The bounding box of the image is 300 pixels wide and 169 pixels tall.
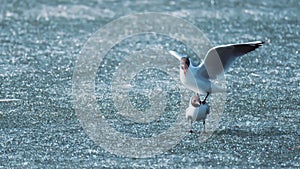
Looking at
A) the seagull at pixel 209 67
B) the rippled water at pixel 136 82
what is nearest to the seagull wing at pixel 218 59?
the seagull at pixel 209 67

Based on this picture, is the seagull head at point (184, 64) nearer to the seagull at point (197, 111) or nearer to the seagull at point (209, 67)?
the seagull at point (209, 67)

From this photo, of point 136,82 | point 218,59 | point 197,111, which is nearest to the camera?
point 197,111

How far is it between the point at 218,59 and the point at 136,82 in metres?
1.41

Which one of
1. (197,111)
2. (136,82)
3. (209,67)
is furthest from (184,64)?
(136,82)

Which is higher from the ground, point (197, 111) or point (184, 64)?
point (184, 64)

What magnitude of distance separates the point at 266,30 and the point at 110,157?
157 inches

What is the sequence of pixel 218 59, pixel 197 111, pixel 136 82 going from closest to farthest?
pixel 197 111 < pixel 218 59 < pixel 136 82

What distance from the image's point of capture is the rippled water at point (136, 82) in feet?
15.6

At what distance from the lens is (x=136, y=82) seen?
6484mm

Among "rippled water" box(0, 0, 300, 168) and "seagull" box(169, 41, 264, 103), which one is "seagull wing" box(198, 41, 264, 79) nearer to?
"seagull" box(169, 41, 264, 103)

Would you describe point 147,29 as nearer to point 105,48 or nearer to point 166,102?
point 105,48

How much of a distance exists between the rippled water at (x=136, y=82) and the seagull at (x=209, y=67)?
0.32m

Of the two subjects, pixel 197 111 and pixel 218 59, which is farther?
pixel 218 59

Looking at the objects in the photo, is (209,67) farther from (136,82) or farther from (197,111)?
(136,82)
